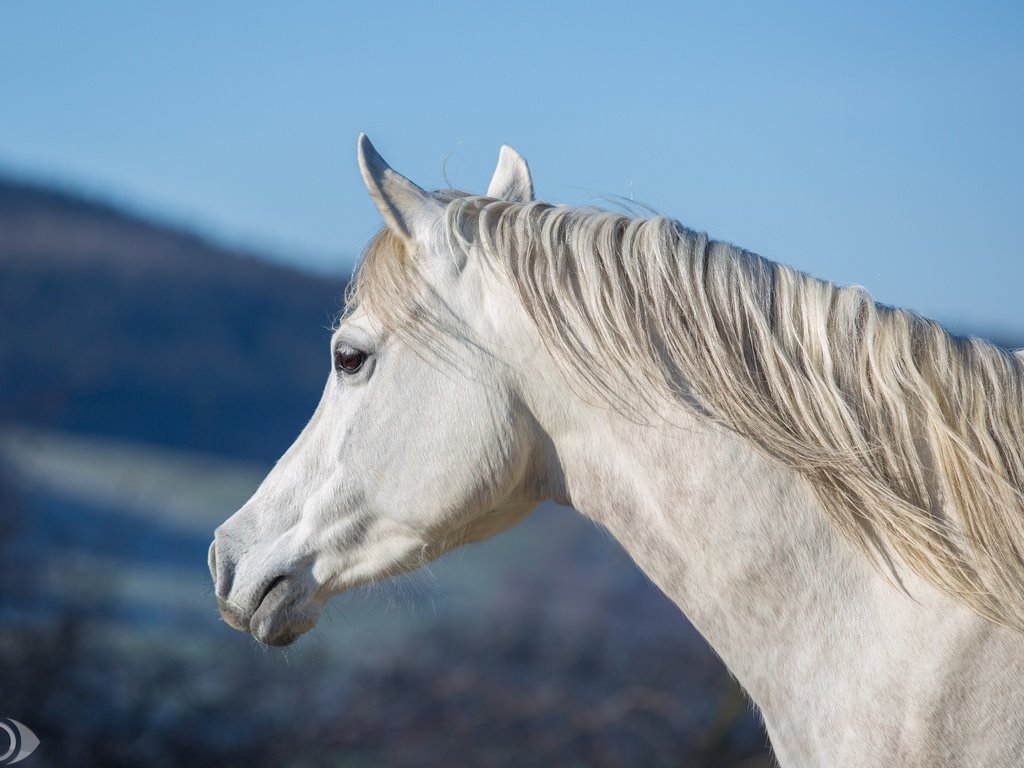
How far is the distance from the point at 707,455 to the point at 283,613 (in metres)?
0.89

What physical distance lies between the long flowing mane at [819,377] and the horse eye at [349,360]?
33 centimetres

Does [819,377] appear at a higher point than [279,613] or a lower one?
higher

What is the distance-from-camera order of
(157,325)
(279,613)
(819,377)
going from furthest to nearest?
1. (157,325)
2. (279,613)
3. (819,377)

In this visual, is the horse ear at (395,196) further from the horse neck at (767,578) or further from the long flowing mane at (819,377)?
the horse neck at (767,578)

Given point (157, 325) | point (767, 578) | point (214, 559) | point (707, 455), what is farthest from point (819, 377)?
point (157, 325)

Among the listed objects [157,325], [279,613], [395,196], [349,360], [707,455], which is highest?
[395,196]

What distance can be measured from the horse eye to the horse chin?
16.8 inches

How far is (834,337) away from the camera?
146 centimetres

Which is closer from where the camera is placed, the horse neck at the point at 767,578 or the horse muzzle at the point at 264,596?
the horse neck at the point at 767,578

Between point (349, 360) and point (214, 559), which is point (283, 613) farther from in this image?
point (349, 360)

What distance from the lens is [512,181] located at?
6.72 feet

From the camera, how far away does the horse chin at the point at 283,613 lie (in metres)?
1.81

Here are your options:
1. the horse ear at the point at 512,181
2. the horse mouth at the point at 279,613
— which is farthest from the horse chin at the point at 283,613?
the horse ear at the point at 512,181

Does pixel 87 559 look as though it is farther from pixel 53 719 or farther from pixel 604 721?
pixel 604 721
